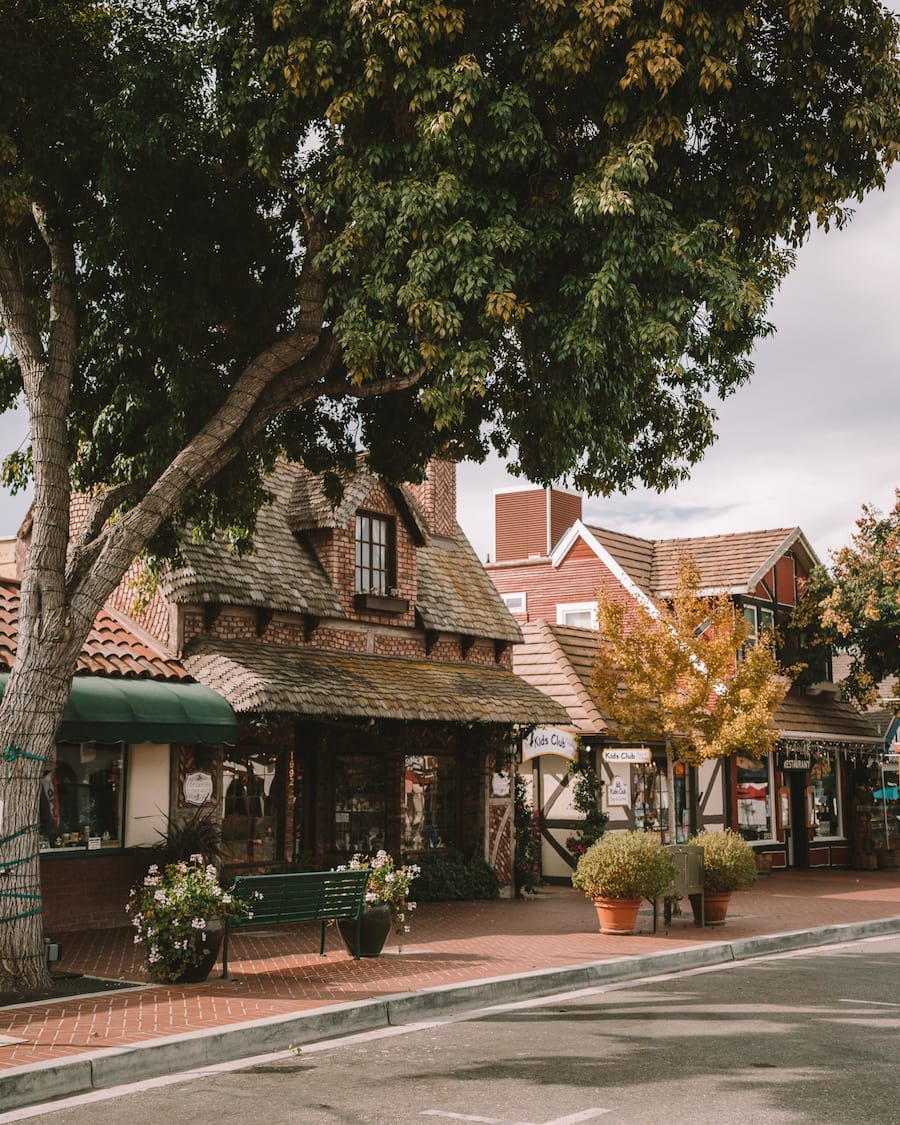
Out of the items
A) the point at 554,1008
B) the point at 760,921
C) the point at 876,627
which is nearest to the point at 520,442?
the point at 554,1008

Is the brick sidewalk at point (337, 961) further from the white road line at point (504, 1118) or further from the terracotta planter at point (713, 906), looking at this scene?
the white road line at point (504, 1118)

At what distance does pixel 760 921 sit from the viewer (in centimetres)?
1683

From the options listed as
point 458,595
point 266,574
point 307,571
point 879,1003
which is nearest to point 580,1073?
point 879,1003

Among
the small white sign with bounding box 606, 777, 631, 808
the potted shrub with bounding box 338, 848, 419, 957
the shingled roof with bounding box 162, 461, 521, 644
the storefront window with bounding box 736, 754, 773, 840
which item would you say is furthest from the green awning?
the storefront window with bounding box 736, 754, 773, 840

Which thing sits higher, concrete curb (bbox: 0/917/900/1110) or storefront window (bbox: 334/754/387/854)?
storefront window (bbox: 334/754/387/854)

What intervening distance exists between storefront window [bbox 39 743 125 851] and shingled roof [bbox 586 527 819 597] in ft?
50.5

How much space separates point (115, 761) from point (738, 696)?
10.9 meters

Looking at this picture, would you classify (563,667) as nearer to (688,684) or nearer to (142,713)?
(688,684)

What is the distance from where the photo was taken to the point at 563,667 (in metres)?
24.1

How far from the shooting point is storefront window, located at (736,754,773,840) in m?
27.8

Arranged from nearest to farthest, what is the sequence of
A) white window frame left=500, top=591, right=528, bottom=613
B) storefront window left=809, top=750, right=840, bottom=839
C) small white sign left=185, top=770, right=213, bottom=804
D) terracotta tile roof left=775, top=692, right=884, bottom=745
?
small white sign left=185, top=770, right=213, bottom=804
terracotta tile roof left=775, top=692, right=884, bottom=745
storefront window left=809, top=750, right=840, bottom=839
white window frame left=500, top=591, right=528, bottom=613

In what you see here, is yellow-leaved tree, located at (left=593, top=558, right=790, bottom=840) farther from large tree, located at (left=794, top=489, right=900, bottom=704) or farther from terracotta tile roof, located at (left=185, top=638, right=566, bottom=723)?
large tree, located at (left=794, top=489, right=900, bottom=704)

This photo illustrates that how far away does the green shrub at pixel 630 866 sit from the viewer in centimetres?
1427

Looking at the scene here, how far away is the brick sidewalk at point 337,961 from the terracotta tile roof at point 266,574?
434cm
